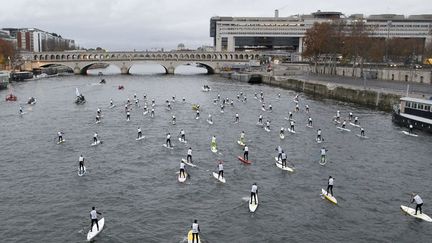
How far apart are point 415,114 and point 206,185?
4008 cm

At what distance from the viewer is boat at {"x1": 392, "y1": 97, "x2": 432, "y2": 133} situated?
203ft

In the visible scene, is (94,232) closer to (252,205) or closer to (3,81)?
(252,205)

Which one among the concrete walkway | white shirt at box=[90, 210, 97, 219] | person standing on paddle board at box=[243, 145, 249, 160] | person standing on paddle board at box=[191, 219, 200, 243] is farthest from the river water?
the concrete walkway

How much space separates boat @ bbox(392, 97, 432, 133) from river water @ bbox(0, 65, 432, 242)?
7.97ft

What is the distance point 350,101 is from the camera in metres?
95.5

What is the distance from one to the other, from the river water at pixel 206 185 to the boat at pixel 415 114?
7.97ft

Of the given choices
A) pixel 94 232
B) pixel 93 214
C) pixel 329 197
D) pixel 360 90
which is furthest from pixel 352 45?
pixel 94 232

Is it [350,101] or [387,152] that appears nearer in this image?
[387,152]

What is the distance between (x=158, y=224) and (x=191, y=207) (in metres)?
3.58

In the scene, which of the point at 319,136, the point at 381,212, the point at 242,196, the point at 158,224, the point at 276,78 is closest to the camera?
the point at 158,224

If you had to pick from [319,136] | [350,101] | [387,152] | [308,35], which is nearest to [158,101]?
[350,101]

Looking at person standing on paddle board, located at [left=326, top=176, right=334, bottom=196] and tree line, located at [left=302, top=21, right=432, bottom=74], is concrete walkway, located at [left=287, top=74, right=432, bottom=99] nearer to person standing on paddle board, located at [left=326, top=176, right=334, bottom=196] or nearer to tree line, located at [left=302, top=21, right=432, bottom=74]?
tree line, located at [left=302, top=21, right=432, bottom=74]

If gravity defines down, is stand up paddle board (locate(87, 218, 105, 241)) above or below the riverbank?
below

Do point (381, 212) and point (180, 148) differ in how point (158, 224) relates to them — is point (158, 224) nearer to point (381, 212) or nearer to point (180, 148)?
point (381, 212)
